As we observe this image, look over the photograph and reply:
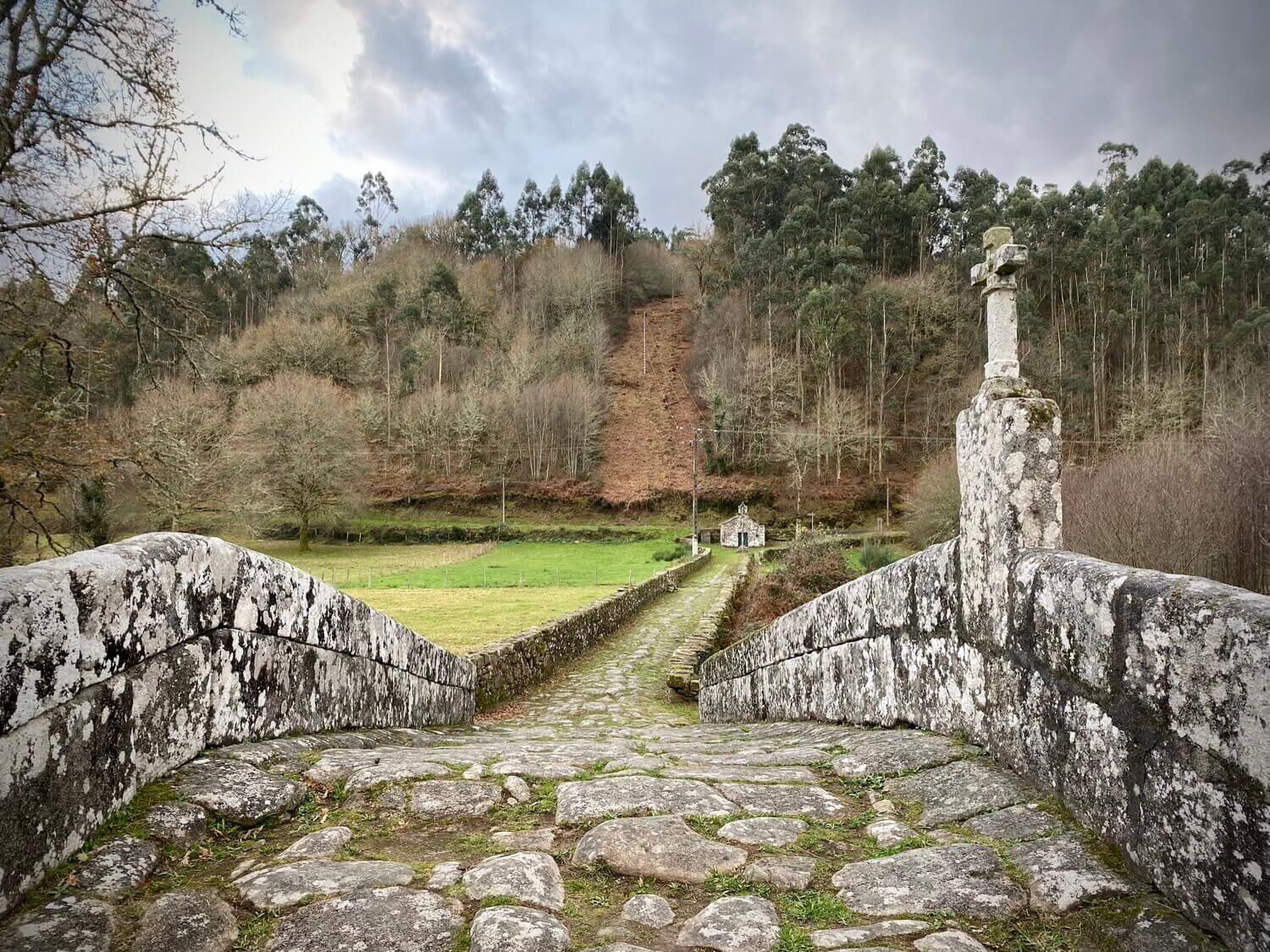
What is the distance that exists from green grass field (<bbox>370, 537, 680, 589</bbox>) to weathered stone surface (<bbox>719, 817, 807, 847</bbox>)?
74.3ft

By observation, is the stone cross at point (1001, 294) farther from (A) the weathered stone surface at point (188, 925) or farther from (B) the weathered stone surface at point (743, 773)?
(A) the weathered stone surface at point (188, 925)

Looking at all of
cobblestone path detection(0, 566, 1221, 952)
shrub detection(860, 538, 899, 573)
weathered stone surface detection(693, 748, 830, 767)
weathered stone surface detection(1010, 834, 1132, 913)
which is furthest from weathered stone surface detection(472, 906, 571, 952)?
shrub detection(860, 538, 899, 573)

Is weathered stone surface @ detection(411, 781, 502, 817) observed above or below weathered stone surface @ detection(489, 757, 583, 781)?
above

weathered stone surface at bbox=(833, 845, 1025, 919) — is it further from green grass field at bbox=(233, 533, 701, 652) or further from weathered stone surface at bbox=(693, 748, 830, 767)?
green grass field at bbox=(233, 533, 701, 652)

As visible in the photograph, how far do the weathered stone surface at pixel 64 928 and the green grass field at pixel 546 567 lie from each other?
2354cm

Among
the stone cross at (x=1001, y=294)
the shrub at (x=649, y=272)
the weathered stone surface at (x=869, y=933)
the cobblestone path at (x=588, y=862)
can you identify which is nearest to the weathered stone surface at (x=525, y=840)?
the cobblestone path at (x=588, y=862)

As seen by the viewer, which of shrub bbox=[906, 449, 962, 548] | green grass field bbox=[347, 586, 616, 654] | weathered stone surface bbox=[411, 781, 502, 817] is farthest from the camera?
shrub bbox=[906, 449, 962, 548]

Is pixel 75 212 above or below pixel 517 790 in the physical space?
above

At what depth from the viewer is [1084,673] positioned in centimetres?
239

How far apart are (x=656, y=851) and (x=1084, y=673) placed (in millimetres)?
1628

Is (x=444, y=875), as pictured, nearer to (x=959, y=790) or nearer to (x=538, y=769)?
(x=538, y=769)

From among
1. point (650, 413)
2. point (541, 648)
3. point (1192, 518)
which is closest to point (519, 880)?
point (541, 648)

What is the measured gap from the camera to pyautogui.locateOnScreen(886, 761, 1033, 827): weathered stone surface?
8.76 ft

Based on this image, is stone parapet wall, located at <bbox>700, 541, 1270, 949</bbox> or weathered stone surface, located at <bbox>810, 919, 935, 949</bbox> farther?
weathered stone surface, located at <bbox>810, 919, 935, 949</bbox>
